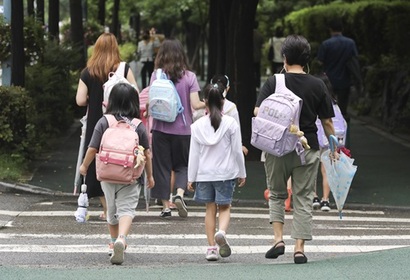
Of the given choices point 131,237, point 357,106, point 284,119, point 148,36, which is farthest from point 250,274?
point 148,36

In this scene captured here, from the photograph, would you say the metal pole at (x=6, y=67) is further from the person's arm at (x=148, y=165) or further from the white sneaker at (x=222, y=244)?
the white sneaker at (x=222, y=244)

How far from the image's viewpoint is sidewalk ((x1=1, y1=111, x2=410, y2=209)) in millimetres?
13633

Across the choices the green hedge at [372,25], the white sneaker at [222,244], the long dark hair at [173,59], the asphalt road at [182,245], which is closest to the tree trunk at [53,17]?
the green hedge at [372,25]

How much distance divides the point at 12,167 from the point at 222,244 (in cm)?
597

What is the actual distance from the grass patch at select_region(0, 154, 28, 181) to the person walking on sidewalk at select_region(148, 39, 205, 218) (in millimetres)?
2850

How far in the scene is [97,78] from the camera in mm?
10891

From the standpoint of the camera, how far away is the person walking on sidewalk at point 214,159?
9.02 metres

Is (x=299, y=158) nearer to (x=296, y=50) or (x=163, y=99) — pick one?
(x=296, y=50)

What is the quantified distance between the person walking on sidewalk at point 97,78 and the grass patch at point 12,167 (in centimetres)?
295

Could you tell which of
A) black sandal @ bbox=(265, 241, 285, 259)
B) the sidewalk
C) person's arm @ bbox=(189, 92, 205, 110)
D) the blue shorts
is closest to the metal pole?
the sidewalk

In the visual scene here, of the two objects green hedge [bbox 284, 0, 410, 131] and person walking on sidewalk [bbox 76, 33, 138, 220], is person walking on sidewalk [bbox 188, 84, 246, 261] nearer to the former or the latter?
person walking on sidewalk [bbox 76, 33, 138, 220]

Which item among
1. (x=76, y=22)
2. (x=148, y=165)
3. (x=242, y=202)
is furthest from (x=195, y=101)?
(x=76, y=22)

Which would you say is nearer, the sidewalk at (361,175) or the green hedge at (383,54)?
the sidewalk at (361,175)

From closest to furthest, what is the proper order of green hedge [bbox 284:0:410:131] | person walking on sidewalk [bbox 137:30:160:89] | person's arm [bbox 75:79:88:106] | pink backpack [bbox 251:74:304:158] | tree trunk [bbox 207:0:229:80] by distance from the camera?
pink backpack [bbox 251:74:304:158] → person's arm [bbox 75:79:88:106] → tree trunk [bbox 207:0:229:80] → green hedge [bbox 284:0:410:131] → person walking on sidewalk [bbox 137:30:160:89]
